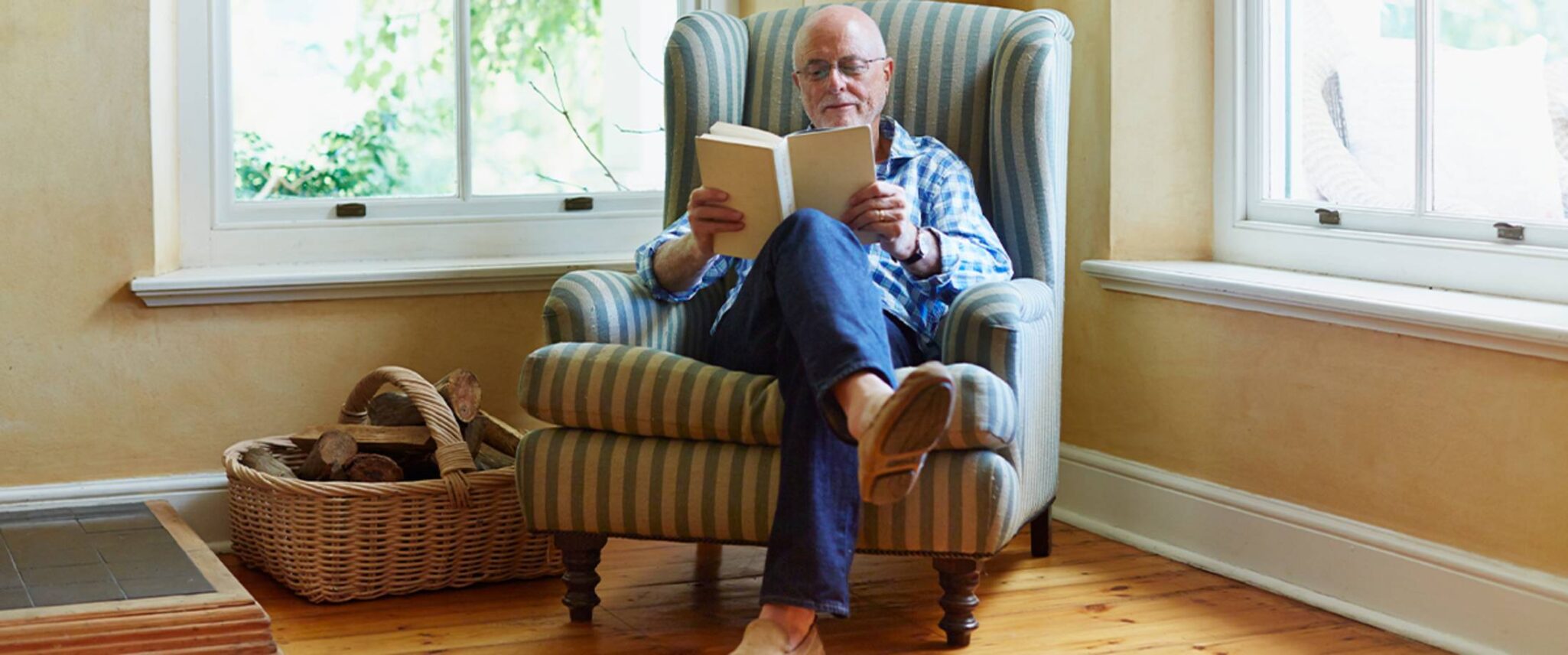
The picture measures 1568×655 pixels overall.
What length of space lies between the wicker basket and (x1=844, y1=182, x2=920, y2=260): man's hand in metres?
0.77

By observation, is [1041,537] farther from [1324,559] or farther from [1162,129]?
[1162,129]

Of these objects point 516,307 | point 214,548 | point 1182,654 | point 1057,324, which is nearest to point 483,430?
point 516,307

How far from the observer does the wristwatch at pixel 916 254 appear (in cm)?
236

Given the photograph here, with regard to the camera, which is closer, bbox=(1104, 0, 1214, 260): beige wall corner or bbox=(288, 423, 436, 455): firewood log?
bbox=(288, 423, 436, 455): firewood log

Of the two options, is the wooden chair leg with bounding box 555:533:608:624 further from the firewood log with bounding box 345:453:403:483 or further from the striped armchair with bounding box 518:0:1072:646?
the firewood log with bounding box 345:453:403:483

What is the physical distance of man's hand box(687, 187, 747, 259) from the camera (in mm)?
2326

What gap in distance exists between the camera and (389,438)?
2.65 meters

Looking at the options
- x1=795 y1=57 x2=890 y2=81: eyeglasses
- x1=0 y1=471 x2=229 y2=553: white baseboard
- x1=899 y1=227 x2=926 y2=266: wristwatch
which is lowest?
x1=0 y1=471 x2=229 y2=553: white baseboard

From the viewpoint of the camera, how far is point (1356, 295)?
2.45 m

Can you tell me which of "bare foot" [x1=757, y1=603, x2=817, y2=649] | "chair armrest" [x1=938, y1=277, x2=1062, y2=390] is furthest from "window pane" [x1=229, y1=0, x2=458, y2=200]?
"bare foot" [x1=757, y1=603, x2=817, y2=649]

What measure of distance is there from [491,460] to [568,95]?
2.98 ft

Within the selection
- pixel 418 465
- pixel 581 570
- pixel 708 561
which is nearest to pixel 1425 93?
pixel 708 561

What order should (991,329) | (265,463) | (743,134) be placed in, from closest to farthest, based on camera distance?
(991,329) < (743,134) < (265,463)

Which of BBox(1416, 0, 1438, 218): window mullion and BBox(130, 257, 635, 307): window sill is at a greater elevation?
BBox(1416, 0, 1438, 218): window mullion
